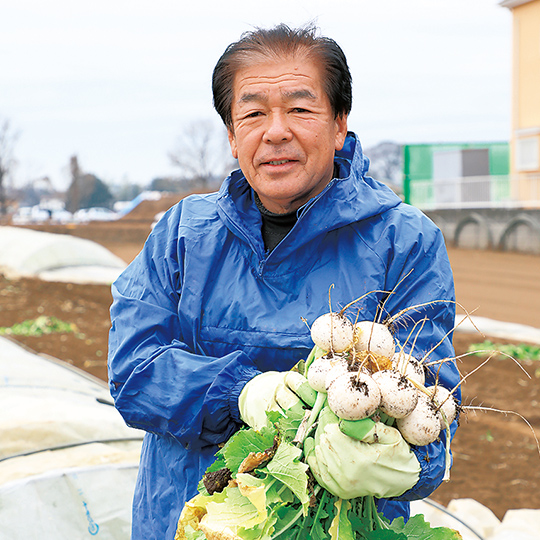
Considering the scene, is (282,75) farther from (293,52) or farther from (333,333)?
(333,333)

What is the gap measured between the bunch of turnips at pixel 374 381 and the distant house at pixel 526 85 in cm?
1957

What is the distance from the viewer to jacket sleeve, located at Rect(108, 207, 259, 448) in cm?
162

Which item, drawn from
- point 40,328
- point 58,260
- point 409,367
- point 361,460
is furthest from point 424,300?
point 58,260

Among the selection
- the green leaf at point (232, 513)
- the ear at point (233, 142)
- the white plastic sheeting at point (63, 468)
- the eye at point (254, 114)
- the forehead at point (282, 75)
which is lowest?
the white plastic sheeting at point (63, 468)

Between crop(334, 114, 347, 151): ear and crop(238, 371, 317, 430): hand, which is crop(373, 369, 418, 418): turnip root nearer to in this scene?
crop(238, 371, 317, 430): hand

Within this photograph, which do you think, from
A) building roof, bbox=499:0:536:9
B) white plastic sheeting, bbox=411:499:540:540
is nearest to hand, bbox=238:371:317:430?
white plastic sheeting, bbox=411:499:540:540

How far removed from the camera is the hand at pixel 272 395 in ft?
4.83

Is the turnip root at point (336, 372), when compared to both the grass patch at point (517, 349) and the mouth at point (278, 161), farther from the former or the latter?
the grass patch at point (517, 349)

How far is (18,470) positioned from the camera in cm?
281

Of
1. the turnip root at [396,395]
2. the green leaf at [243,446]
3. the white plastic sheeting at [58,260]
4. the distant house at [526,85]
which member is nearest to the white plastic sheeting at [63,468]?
the green leaf at [243,446]

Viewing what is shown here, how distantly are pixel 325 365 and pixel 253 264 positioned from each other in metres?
0.49

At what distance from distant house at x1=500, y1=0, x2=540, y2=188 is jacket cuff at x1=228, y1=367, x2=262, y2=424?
1951 centimetres

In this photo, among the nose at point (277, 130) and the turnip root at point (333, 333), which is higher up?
the nose at point (277, 130)

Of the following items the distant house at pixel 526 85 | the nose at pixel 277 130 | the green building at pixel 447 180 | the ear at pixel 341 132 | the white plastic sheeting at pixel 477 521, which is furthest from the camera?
the distant house at pixel 526 85
